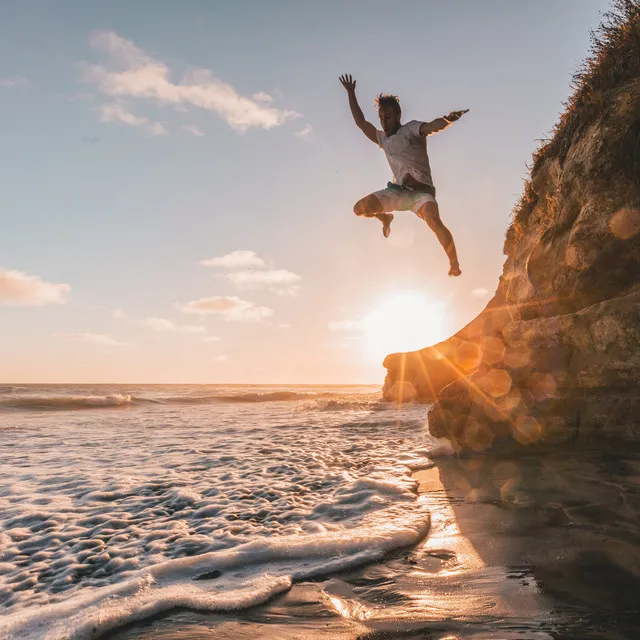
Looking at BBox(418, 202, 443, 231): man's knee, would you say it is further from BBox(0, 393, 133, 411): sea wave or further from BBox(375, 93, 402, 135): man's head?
BBox(0, 393, 133, 411): sea wave

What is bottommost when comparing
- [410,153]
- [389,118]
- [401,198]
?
[401,198]

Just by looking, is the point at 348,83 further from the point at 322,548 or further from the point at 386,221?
the point at 322,548

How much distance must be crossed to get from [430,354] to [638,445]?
14.7 m

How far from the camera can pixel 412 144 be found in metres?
6.70

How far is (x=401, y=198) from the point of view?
22.5ft

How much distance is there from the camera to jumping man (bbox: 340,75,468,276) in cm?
667

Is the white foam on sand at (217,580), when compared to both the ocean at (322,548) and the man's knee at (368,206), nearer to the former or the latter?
the ocean at (322,548)

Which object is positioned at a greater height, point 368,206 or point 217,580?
point 368,206

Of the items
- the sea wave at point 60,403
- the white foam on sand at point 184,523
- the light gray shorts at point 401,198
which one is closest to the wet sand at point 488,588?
the white foam on sand at point 184,523

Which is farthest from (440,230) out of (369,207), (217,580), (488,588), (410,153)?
(217,580)

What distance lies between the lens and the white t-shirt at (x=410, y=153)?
667cm

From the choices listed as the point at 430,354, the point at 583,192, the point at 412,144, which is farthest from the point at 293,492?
the point at 430,354

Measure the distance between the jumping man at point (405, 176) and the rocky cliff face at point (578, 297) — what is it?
1.75 metres

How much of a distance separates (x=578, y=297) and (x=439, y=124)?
3.26 metres
